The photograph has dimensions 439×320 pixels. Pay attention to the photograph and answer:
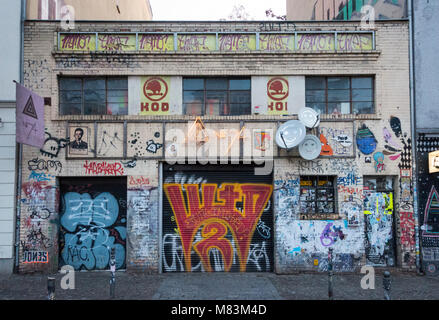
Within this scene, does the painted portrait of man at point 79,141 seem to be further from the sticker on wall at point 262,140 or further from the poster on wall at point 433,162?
the poster on wall at point 433,162

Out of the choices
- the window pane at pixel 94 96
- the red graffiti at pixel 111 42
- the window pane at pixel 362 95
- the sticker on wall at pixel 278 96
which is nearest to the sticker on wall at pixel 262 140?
the sticker on wall at pixel 278 96

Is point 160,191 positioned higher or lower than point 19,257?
higher

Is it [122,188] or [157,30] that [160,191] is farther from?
[157,30]

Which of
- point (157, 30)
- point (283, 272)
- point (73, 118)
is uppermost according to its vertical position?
point (157, 30)

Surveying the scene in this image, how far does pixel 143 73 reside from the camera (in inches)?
429

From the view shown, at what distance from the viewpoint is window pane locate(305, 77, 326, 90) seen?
11.1m

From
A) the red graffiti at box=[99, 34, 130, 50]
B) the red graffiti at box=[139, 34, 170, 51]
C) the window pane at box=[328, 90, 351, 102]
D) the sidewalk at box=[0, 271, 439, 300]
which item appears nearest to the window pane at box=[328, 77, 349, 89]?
Result: the window pane at box=[328, 90, 351, 102]

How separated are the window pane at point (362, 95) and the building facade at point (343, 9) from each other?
8.97 ft

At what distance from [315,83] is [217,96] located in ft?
10.4

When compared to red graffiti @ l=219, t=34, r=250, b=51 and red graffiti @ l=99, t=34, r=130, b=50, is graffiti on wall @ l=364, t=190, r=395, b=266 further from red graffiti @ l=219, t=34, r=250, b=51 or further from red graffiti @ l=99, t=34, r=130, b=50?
red graffiti @ l=99, t=34, r=130, b=50

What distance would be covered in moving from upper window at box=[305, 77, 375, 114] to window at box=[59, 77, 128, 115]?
19.5 ft

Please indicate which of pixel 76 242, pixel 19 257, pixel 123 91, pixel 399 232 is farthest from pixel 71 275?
pixel 399 232

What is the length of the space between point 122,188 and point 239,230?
3.90 metres
